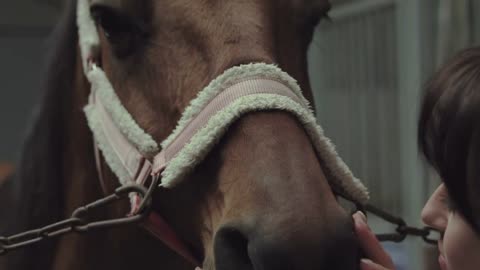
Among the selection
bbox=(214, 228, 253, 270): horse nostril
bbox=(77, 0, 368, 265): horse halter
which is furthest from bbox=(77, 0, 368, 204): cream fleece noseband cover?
bbox=(214, 228, 253, 270): horse nostril

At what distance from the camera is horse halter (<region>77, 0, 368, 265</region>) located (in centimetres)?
88

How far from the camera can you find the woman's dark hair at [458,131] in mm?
803

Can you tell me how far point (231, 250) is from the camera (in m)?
0.81

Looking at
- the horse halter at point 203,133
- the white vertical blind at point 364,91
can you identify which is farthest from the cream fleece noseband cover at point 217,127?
the white vertical blind at point 364,91

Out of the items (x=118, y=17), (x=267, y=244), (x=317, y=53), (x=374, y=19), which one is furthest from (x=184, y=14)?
(x=317, y=53)

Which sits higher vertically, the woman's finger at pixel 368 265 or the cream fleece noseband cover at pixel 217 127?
the cream fleece noseband cover at pixel 217 127

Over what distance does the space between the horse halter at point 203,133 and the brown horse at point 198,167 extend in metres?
0.01

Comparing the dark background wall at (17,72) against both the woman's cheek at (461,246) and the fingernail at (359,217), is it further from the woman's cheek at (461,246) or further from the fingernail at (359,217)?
the woman's cheek at (461,246)

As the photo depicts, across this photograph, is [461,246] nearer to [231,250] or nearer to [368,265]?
[368,265]

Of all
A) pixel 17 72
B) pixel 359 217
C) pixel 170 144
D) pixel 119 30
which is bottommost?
pixel 17 72

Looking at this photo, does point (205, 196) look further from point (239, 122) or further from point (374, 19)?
point (374, 19)

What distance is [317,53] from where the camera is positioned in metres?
2.95

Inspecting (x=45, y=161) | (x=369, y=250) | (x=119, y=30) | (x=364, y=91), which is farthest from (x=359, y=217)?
(x=364, y=91)

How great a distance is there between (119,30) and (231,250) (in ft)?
1.20
